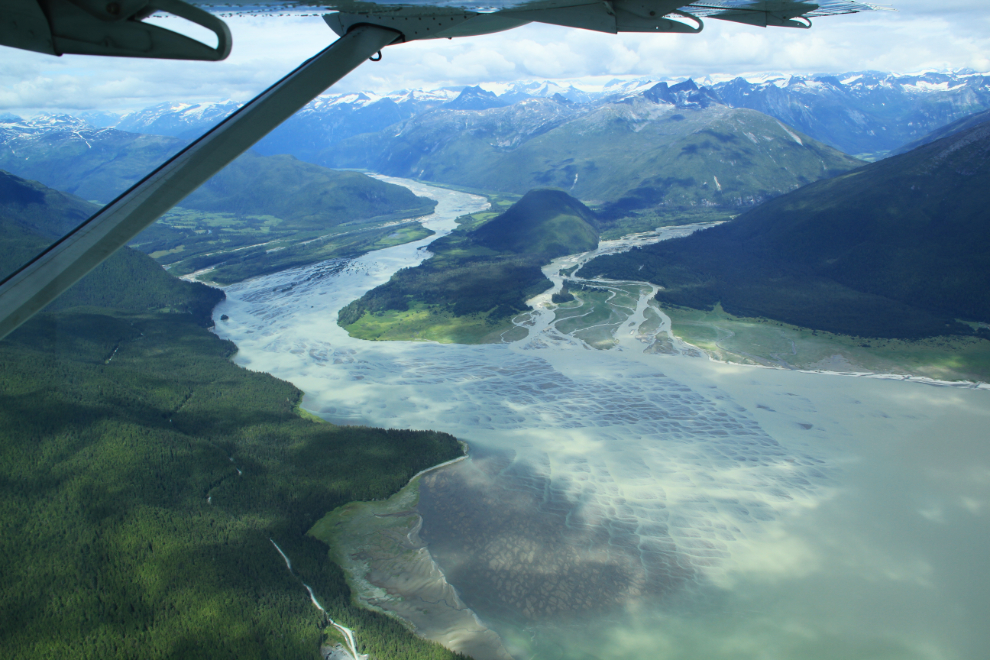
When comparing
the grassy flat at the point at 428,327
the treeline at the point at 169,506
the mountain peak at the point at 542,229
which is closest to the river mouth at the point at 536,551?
the treeline at the point at 169,506

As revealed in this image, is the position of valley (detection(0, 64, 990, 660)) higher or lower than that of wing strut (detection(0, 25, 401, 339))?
lower

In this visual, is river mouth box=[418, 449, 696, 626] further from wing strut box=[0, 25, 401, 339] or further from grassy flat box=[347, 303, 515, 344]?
grassy flat box=[347, 303, 515, 344]

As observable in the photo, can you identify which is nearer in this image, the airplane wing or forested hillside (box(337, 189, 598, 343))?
the airplane wing

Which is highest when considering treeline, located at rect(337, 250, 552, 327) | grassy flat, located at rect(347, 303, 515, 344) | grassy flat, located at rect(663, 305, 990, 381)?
grassy flat, located at rect(663, 305, 990, 381)

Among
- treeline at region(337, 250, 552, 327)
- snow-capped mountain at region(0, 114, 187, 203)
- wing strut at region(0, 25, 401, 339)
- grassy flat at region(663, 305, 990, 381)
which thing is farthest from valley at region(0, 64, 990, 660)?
snow-capped mountain at region(0, 114, 187, 203)

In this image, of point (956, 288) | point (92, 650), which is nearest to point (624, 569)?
point (92, 650)
